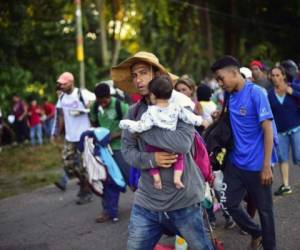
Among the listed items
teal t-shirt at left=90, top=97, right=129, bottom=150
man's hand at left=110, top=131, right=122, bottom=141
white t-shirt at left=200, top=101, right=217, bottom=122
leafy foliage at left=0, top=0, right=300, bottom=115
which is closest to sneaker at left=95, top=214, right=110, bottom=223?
teal t-shirt at left=90, top=97, right=129, bottom=150

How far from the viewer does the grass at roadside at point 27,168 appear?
9960 mm

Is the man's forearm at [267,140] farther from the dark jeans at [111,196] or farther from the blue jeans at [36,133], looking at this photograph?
the blue jeans at [36,133]

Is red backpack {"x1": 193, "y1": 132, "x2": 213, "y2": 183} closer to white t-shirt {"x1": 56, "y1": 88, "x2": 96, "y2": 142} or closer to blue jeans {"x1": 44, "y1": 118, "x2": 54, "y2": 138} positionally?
white t-shirt {"x1": 56, "y1": 88, "x2": 96, "y2": 142}

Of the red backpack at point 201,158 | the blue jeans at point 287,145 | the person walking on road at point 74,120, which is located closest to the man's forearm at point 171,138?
the red backpack at point 201,158

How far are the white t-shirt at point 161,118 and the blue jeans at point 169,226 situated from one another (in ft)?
1.78

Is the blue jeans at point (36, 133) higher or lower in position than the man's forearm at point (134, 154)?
lower

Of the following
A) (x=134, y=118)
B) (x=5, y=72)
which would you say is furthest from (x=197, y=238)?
(x=5, y=72)

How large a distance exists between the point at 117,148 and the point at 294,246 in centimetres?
258

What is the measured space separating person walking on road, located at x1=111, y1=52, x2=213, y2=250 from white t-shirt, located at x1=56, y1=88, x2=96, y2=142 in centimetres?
423

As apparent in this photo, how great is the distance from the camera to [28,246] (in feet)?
19.6

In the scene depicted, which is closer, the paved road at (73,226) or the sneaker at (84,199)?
the paved road at (73,226)

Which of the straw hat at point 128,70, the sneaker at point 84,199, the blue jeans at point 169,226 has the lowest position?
the sneaker at point 84,199

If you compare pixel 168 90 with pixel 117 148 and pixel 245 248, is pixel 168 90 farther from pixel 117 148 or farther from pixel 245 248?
pixel 117 148

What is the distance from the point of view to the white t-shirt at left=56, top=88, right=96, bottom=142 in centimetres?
780
